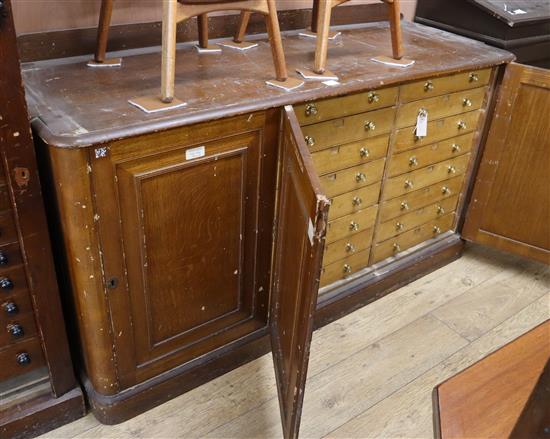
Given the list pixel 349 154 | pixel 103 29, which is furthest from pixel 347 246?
pixel 103 29

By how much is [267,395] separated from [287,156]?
83cm

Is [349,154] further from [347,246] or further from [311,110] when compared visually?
[347,246]

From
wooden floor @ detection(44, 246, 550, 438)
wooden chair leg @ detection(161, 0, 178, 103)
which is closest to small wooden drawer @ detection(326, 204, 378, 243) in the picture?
wooden floor @ detection(44, 246, 550, 438)

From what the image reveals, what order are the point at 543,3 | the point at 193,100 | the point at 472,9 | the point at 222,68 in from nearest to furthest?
the point at 193,100
the point at 222,68
the point at 472,9
the point at 543,3

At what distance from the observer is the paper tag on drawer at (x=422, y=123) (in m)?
1.96

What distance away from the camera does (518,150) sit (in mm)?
2186

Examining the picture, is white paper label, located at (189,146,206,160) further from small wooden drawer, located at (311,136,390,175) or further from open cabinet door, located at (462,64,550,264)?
open cabinet door, located at (462,64,550,264)

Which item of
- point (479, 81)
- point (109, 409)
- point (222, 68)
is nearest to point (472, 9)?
point (479, 81)

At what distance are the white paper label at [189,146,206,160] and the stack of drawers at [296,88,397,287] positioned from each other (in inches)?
12.9

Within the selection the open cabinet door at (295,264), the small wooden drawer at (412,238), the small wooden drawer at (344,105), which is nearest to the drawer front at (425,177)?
the small wooden drawer at (412,238)

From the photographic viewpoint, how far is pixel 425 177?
2.17 meters

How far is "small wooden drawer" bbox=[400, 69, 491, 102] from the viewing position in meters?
1.87

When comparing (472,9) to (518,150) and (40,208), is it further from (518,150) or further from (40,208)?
(40,208)

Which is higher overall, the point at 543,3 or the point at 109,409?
the point at 543,3
